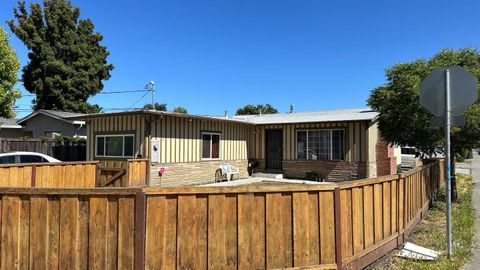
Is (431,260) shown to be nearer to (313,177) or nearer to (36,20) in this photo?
(313,177)

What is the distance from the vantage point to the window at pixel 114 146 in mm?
15336

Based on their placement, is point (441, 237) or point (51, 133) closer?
point (441, 237)

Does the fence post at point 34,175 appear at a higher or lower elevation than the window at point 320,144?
lower

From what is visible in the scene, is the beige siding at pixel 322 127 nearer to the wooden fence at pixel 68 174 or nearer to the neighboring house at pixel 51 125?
the wooden fence at pixel 68 174

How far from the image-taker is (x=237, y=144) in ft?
63.8

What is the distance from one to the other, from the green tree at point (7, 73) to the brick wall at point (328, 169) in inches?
522

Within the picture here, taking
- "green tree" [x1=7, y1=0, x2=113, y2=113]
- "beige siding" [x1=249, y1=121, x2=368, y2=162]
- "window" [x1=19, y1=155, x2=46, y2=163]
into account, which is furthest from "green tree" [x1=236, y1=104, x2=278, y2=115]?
"window" [x1=19, y1=155, x2=46, y2=163]

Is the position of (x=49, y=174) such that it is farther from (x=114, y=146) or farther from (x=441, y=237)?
(x=441, y=237)

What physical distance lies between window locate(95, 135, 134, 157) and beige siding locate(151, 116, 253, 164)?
57.2 inches

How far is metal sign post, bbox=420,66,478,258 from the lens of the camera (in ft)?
18.0

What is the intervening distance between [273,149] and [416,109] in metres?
11.4

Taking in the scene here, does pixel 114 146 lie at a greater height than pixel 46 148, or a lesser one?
greater

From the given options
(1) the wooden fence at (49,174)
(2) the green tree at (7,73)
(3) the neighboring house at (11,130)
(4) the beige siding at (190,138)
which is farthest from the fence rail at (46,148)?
(1) the wooden fence at (49,174)

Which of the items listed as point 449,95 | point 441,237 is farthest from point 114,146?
point 449,95
